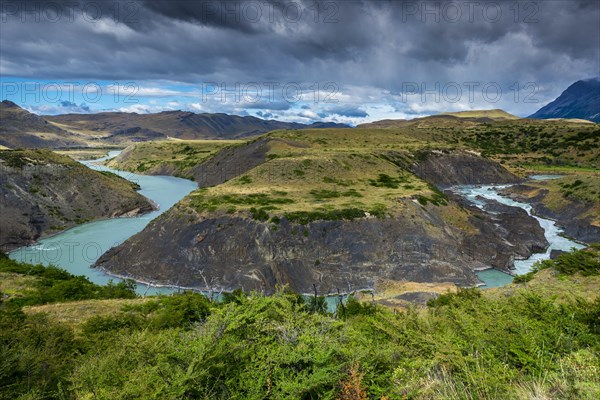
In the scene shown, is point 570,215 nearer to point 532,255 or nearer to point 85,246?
point 532,255

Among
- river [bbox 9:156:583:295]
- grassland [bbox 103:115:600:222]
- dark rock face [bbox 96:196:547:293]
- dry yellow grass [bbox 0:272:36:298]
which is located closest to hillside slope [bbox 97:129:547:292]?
dark rock face [bbox 96:196:547:293]

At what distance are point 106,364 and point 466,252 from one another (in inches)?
2060

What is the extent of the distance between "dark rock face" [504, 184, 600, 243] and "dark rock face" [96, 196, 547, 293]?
15322mm

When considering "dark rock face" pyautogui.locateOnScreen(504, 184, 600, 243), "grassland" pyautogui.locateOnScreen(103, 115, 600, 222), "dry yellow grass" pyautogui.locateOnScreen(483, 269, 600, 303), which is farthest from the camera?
"dark rock face" pyautogui.locateOnScreen(504, 184, 600, 243)

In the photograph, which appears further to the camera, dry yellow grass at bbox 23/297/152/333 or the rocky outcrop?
the rocky outcrop

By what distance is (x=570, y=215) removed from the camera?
72.3 meters

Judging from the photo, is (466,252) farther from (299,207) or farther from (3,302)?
(3,302)

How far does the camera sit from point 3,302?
27.8 m

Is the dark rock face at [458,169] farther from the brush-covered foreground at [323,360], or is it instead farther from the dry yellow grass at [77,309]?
the brush-covered foreground at [323,360]

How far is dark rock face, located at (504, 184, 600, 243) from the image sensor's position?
6191cm

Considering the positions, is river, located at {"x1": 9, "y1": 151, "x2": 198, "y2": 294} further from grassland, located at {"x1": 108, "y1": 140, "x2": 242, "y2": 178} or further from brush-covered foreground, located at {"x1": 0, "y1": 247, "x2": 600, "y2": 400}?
grassland, located at {"x1": 108, "y1": 140, "x2": 242, "y2": 178}

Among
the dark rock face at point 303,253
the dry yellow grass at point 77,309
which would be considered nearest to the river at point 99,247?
the dark rock face at point 303,253

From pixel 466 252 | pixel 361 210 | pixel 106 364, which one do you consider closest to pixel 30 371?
pixel 106 364

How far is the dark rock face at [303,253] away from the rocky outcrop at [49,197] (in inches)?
968
